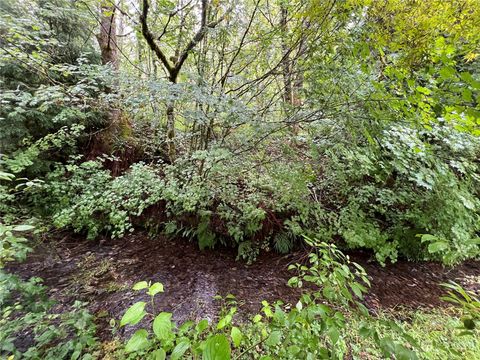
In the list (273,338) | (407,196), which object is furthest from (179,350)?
(407,196)

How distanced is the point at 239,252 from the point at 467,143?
3.05 metres

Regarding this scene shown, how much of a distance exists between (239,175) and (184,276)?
4.88ft

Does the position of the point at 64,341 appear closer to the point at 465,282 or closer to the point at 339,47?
the point at 339,47

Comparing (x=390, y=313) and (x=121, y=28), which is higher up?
(x=121, y=28)

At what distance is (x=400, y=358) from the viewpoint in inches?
24.7

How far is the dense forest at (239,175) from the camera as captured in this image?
6.34ft

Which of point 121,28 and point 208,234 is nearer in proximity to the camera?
point 208,234

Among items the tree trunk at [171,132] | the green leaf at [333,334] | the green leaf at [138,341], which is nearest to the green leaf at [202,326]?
the green leaf at [138,341]

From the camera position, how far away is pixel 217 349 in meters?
0.61

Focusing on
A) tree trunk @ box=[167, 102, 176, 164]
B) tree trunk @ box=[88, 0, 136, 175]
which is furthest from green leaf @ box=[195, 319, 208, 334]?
tree trunk @ box=[88, 0, 136, 175]

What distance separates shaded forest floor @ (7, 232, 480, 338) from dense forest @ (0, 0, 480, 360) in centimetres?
2

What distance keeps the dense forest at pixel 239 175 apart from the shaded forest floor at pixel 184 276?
23 mm

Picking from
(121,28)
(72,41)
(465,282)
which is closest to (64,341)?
(72,41)

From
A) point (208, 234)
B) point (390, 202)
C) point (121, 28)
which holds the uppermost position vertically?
point (121, 28)
